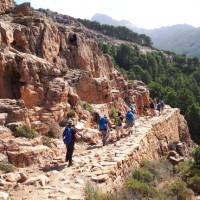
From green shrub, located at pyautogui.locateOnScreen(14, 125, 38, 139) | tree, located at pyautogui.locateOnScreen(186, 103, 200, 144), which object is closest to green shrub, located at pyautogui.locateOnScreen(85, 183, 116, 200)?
green shrub, located at pyautogui.locateOnScreen(14, 125, 38, 139)

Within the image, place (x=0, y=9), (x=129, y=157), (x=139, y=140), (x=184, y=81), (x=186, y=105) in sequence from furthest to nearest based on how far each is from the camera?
(x=184, y=81), (x=186, y=105), (x=0, y=9), (x=139, y=140), (x=129, y=157)

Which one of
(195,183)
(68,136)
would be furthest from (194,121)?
(68,136)

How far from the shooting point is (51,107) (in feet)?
71.5

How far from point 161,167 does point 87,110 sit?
10.6 m

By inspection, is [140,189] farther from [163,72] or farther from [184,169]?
[163,72]

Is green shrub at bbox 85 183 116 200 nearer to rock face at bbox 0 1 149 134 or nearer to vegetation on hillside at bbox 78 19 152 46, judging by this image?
rock face at bbox 0 1 149 134

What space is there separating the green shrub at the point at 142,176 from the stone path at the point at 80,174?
1.53ft

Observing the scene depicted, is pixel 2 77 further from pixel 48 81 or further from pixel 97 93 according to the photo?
pixel 97 93

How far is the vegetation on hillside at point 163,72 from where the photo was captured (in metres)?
70.1

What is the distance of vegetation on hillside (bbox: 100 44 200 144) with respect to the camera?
70125 mm

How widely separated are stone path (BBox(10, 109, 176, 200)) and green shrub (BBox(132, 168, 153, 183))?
0.47 m

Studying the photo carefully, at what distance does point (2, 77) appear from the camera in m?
21.9

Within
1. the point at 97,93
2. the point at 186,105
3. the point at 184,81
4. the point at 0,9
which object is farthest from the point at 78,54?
the point at 184,81

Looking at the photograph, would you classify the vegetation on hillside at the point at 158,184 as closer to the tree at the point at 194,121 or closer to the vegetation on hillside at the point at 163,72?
the tree at the point at 194,121
